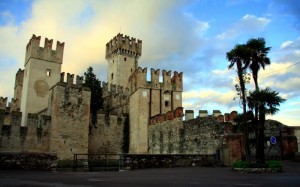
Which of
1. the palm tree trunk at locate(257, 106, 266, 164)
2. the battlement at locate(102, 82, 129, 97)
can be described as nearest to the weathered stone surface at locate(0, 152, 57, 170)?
the palm tree trunk at locate(257, 106, 266, 164)

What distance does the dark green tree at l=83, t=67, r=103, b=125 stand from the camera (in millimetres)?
37812

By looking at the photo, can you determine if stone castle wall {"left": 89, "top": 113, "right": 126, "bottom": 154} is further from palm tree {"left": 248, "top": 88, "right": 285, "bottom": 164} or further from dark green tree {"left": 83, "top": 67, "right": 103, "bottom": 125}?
palm tree {"left": 248, "top": 88, "right": 285, "bottom": 164}

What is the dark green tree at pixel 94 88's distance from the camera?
3781cm

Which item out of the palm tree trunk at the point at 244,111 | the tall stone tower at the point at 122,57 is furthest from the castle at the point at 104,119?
the tall stone tower at the point at 122,57

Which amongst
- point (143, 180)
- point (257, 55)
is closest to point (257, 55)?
point (257, 55)

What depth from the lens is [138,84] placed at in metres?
31.5

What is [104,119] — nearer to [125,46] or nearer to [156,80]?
[156,80]

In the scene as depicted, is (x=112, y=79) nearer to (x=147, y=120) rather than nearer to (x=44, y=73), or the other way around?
(x=44, y=73)

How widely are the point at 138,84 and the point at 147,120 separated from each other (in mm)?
3899

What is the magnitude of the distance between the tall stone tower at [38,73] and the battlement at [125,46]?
1591cm

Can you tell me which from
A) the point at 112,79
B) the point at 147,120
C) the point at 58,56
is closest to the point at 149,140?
the point at 147,120

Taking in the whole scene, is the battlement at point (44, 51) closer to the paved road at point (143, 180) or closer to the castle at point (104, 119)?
the castle at point (104, 119)

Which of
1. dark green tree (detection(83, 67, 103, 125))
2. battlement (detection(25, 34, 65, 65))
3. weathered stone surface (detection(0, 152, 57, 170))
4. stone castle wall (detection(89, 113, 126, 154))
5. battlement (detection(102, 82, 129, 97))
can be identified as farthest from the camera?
battlement (detection(102, 82, 129, 97))

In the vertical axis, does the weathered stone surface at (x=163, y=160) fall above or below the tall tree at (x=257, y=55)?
below
